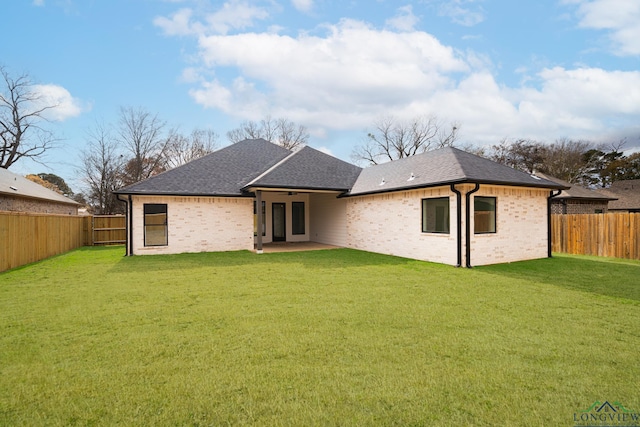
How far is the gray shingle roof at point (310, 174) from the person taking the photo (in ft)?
43.1

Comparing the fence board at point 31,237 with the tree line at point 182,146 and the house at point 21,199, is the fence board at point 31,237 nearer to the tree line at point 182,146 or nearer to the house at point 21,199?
the house at point 21,199

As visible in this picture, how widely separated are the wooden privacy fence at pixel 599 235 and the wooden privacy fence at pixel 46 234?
61.3 ft

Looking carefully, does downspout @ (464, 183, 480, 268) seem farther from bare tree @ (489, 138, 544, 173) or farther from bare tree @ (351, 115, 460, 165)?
bare tree @ (489, 138, 544, 173)

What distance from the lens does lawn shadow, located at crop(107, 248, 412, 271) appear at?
9719mm

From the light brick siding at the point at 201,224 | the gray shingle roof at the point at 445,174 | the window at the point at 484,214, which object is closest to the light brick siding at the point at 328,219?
the gray shingle roof at the point at 445,174

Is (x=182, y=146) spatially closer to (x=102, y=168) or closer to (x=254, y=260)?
(x=102, y=168)

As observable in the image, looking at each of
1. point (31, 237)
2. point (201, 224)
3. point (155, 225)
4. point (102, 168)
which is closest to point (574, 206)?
Answer: point (201, 224)

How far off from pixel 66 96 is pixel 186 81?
1597 centimetres

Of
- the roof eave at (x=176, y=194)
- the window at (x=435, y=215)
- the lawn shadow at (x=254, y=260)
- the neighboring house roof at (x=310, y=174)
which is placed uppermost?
the neighboring house roof at (x=310, y=174)

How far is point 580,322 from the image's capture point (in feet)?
14.5

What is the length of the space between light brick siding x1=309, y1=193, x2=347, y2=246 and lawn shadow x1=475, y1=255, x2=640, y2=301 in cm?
709

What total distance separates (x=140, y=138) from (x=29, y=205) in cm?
1253

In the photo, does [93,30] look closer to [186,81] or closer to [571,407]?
[186,81]

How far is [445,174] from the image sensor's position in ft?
32.4
